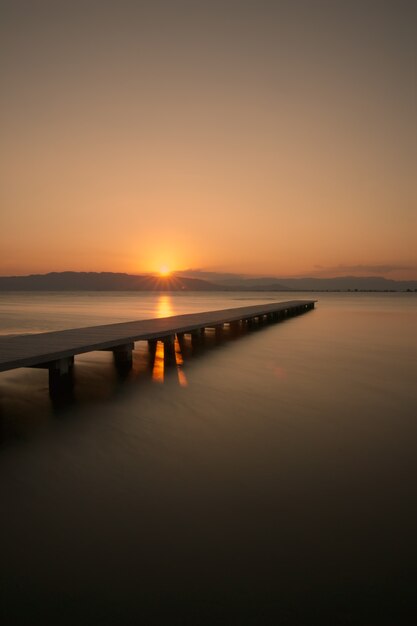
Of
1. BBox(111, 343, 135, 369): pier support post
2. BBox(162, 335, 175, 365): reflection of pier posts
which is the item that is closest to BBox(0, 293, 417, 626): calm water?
BBox(111, 343, 135, 369): pier support post

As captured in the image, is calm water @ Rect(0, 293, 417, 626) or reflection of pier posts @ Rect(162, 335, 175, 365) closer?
calm water @ Rect(0, 293, 417, 626)

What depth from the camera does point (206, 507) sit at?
3.73 metres

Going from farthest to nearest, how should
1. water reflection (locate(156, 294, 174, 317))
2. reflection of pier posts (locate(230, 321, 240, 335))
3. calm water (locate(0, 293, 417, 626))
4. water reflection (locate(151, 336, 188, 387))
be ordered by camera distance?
1. water reflection (locate(156, 294, 174, 317))
2. reflection of pier posts (locate(230, 321, 240, 335))
3. water reflection (locate(151, 336, 188, 387))
4. calm water (locate(0, 293, 417, 626))

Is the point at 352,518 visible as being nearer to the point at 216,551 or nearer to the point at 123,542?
the point at 216,551

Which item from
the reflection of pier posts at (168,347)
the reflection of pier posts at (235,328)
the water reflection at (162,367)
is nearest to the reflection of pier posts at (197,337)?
the water reflection at (162,367)

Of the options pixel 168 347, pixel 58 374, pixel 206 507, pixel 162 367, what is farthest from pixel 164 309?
pixel 206 507

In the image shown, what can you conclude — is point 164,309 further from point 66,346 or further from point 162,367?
point 66,346

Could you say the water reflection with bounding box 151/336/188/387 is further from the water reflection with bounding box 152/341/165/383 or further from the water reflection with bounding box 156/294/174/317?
the water reflection with bounding box 156/294/174/317

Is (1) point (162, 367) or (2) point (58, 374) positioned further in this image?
(1) point (162, 367)

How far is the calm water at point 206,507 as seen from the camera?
2561mm

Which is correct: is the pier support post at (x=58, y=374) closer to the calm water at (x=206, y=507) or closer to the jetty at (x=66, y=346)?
the jetty at (x=66, y=346)

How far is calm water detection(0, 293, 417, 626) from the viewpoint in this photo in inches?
101

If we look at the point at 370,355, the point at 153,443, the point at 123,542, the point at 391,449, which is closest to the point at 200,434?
the point at 153,443

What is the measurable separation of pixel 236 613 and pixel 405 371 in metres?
9.79
